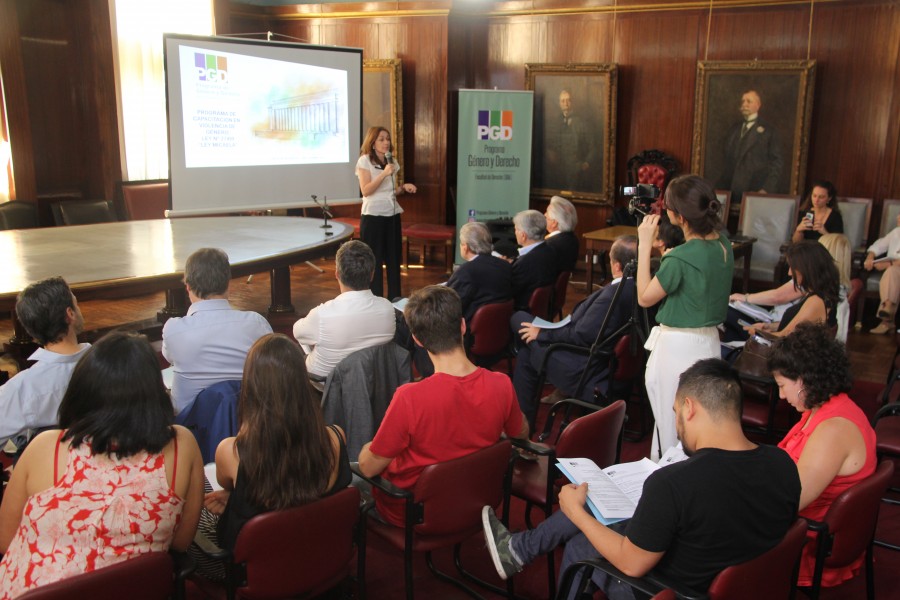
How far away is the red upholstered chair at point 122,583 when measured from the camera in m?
1.66

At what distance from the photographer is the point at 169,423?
2.00 meters

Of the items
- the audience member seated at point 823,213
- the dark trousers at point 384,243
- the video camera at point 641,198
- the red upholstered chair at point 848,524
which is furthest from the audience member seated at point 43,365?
the audience member seated at point 823,213

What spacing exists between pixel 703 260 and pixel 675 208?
0.23 metres

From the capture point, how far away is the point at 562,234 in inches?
205

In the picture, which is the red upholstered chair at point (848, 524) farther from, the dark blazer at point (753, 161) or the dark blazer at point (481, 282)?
the dark blazer at point (753, 161)

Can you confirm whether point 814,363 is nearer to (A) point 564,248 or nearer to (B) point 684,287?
(B) point 684,287

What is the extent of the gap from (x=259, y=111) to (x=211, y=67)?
59 centimetres

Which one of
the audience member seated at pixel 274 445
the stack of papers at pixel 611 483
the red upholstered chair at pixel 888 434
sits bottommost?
the red upholstered chair at pixel 888 434

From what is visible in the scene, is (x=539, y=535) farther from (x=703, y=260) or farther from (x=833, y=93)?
(x=833, y=93)

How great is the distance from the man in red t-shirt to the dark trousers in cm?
411

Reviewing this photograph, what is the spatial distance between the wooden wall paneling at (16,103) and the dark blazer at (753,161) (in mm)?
6417

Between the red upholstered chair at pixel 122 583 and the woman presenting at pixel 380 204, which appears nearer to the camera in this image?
the red upholstered chair at pixel 122 583

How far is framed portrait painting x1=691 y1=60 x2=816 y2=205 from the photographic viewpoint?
283 inches

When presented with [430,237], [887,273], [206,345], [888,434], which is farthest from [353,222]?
[888,434]
